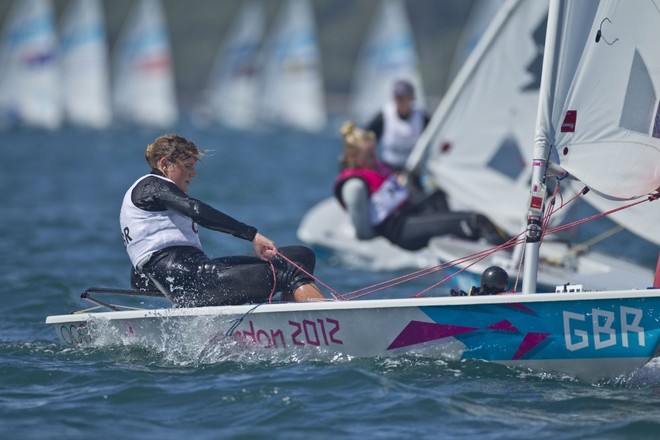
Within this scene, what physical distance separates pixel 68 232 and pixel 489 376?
8.04 meters

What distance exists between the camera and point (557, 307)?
471cm

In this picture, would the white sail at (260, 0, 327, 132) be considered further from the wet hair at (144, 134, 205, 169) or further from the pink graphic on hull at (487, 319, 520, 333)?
the pink graphic on hull at (487, 319, 520, 333)

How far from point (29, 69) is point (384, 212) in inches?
1143

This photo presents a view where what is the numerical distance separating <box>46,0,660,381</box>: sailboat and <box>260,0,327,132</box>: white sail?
3377cm

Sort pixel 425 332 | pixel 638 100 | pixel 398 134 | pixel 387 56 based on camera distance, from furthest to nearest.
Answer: pixel 387 56 < pixel 398 134 < pixel 638 100 < pixel 425 332

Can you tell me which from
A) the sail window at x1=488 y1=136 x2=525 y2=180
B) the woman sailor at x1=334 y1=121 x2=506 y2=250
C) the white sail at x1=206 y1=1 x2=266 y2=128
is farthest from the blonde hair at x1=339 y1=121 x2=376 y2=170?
the white sail at x1=206 y1=1 x2=266 y2=128

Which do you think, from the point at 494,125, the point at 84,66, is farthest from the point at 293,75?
the point at 494,125

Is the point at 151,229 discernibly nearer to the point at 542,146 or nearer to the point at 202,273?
the point at 202,273

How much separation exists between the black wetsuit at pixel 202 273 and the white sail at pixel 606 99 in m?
1.46

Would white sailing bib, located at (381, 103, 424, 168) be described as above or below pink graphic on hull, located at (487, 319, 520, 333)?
above

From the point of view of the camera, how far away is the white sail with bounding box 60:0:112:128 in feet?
119

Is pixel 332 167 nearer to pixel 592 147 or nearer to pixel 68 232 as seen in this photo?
pixel 68 232

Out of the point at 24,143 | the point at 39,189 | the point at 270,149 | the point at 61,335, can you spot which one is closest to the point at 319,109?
the point at 270,149

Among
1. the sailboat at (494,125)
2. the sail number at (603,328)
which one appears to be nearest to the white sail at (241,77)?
the sailboat at (494,125)
